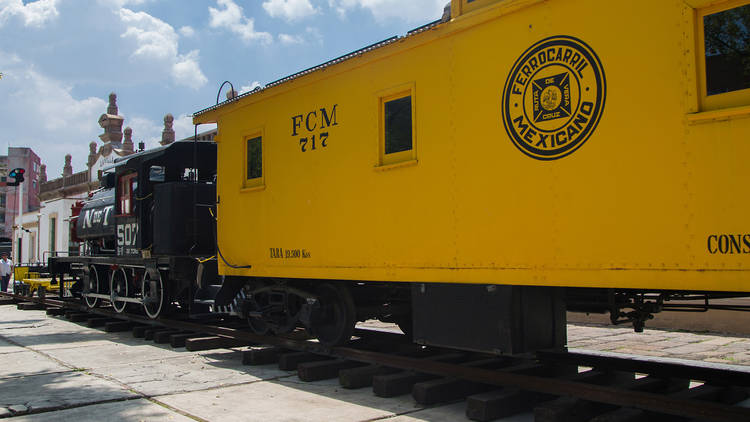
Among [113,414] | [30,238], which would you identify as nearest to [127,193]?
[113,414]

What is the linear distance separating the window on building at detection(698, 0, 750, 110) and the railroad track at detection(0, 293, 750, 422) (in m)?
2.01

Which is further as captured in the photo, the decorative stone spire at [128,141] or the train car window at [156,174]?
the decorative stone spire at [128,141]

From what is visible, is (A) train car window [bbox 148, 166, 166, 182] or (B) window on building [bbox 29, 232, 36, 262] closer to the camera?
(A) train car window [bbox 148, 166, 166, 182]

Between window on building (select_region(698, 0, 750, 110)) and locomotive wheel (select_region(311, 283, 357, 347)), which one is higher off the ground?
window on building (select_region(698, 0, 750, 110))

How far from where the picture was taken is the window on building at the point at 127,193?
10.4 m

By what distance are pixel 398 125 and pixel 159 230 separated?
5343 millimetres

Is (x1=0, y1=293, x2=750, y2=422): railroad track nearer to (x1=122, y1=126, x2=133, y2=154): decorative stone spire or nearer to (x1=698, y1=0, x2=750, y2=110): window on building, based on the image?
(x1=698, y1=0, x2=750, y2=110): window on building

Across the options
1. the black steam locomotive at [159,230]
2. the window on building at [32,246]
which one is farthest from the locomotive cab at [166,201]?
the window on building at [32,246]

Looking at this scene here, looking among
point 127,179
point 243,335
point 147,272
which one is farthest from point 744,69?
point 127,179

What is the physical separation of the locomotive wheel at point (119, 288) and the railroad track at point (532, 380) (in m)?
4.76

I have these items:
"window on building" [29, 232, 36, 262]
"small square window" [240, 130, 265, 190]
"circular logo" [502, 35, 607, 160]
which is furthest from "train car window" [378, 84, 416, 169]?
"window on building" [29, 232, 36, 262]

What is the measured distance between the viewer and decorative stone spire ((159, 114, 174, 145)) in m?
29.3

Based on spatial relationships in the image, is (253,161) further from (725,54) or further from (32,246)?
(32,246)

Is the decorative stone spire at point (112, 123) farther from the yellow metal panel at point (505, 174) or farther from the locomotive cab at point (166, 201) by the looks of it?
the yellow metal panel at point (505, 174)
